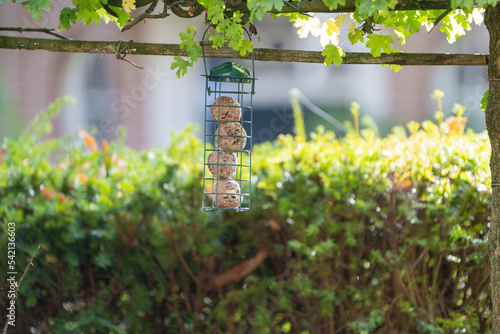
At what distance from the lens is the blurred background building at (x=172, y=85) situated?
8406 millimetres

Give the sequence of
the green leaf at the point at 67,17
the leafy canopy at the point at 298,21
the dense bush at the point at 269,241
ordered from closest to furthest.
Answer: the leafy canopy at the point at 298,21, the green leaf at the point at 67,17, the dense bush at the point at 269,241

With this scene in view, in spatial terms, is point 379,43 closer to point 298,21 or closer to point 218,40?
point 298,21

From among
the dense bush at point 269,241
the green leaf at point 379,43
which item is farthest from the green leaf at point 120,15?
the dense bush at point 269,241

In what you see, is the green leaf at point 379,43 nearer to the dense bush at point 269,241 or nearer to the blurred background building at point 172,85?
the dense bush at point 269,241

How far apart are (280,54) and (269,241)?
1.60 m

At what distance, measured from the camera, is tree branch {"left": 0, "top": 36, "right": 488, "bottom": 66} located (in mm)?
2371

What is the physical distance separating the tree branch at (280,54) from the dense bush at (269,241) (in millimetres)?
995

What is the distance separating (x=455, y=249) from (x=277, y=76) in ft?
19.6

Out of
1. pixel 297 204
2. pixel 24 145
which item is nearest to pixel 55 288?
pixel 24 145

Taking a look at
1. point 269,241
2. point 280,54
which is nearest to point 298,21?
point 280,54

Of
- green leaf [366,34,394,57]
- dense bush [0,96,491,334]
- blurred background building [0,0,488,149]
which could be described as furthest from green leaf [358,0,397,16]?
blurred background building [0,0,488,149]

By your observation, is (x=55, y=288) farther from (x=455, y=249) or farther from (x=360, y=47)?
(x=360, y=47)

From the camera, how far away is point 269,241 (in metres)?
3.71

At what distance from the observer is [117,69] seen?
8.69 m
